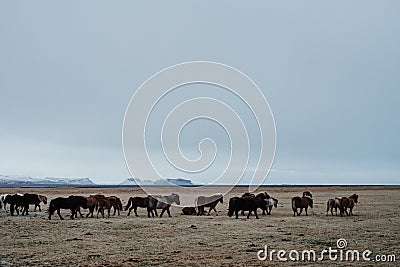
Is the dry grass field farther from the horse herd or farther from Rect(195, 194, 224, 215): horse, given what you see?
Rect(195, 194, 224, 215): horse

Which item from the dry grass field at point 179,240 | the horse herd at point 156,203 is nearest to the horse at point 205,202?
the horse herd at point 156,203

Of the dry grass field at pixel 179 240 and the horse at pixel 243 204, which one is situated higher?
the horse at pixel 243 204

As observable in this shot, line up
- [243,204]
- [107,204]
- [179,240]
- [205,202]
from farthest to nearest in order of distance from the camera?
1. [205,202]
2. [107,204]
3. [243,204]
4. [179,240]

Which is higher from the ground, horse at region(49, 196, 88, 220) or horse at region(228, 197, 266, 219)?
horse at region(228, 197, 266, 219)

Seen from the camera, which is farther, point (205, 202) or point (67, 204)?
point (205, 202)

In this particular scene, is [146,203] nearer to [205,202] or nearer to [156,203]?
[156,203]

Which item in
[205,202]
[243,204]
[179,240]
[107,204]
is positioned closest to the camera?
[179,240]

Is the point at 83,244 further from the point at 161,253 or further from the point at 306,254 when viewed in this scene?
the point at 306,254

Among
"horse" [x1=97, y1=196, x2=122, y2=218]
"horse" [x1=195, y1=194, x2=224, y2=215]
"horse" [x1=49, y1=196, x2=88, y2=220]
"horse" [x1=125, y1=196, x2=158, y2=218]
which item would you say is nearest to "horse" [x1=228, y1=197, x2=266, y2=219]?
"horse" [x1=195, y1=194, x2=224, y2=215]

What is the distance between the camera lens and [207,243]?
15039 mm

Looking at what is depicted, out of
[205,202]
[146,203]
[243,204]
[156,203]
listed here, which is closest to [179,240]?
[243,204]

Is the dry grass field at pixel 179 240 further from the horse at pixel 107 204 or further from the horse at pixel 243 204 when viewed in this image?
the horse at pixel 107 204

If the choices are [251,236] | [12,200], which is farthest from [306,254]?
[12,200]

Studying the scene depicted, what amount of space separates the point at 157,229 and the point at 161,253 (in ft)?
18.3
